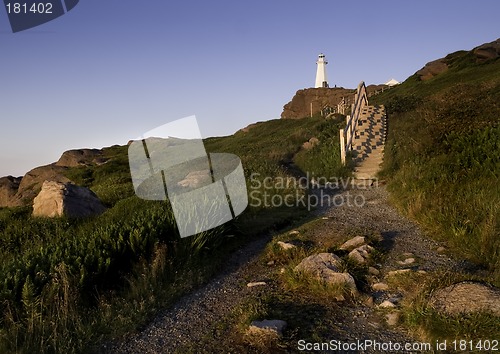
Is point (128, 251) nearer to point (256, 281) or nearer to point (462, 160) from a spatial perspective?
point (256, 281)

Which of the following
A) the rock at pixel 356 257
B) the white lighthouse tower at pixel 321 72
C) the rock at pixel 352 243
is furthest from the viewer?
the white lighthouse tower at pixel 321 72

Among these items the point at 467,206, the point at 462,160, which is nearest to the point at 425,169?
the point at 462,160

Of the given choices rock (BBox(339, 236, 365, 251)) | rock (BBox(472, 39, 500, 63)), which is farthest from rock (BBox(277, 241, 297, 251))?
rock (BBox(472, 39, 500, 63))

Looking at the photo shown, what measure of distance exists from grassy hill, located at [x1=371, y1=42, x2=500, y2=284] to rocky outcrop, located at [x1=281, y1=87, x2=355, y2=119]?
2288 inches

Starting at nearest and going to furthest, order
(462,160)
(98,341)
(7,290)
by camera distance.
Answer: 1. (98,341)
2. (7,290)
3. (462,160)

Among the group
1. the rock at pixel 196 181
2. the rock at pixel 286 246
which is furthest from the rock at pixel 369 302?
the rock at pixel 196 181

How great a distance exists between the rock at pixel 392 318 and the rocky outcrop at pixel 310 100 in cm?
6906

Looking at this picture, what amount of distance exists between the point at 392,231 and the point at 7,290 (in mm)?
6369

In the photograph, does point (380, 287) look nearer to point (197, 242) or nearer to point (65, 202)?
point (197, 242)

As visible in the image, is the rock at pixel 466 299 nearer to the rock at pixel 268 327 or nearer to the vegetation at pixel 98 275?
the rock at pixel 268 327

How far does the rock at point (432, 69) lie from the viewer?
54.3 m

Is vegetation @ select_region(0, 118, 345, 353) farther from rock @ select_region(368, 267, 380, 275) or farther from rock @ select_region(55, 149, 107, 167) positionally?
rock @ select_region(55, 149, 107, 167)

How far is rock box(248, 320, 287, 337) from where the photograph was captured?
14.8 feet

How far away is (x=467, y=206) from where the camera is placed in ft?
25.6
